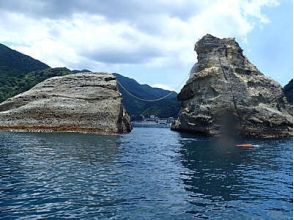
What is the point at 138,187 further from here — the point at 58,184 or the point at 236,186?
the point at 236,186

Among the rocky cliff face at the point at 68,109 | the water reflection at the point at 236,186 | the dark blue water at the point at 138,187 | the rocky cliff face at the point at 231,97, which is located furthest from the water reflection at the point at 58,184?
the rocky cliff face at the point at 231,97

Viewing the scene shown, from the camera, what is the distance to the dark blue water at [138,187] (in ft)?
70.7

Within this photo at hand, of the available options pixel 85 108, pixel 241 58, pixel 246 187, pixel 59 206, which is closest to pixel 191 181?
pixel 246 187

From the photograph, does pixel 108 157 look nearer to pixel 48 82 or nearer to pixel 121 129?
pixel 121 129

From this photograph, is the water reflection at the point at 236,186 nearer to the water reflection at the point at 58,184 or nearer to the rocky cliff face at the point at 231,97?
the water reflection at the point at 58,184

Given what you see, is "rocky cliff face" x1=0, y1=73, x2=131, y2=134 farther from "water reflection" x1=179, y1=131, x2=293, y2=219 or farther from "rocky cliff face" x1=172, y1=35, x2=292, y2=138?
"water reflection" x1=179, y1=131, x2=293, y2=219

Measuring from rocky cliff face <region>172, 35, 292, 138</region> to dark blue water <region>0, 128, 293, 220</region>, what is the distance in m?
52.2

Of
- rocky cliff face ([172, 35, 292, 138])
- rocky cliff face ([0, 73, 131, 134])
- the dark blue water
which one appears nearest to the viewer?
the dark blue water

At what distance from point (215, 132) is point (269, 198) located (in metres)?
71.8

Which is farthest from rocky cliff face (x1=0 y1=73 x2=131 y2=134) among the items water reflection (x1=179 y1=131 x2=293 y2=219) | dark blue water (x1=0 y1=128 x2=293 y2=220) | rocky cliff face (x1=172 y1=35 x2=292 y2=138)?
water reflection (x1=179 y1=131 x2=293 y2=219)

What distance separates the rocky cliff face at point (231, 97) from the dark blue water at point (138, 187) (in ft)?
171

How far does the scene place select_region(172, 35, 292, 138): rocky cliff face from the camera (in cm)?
9612

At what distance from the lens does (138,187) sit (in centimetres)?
2769

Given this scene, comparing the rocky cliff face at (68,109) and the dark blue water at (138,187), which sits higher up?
the rocky cliff face at (68,109)
